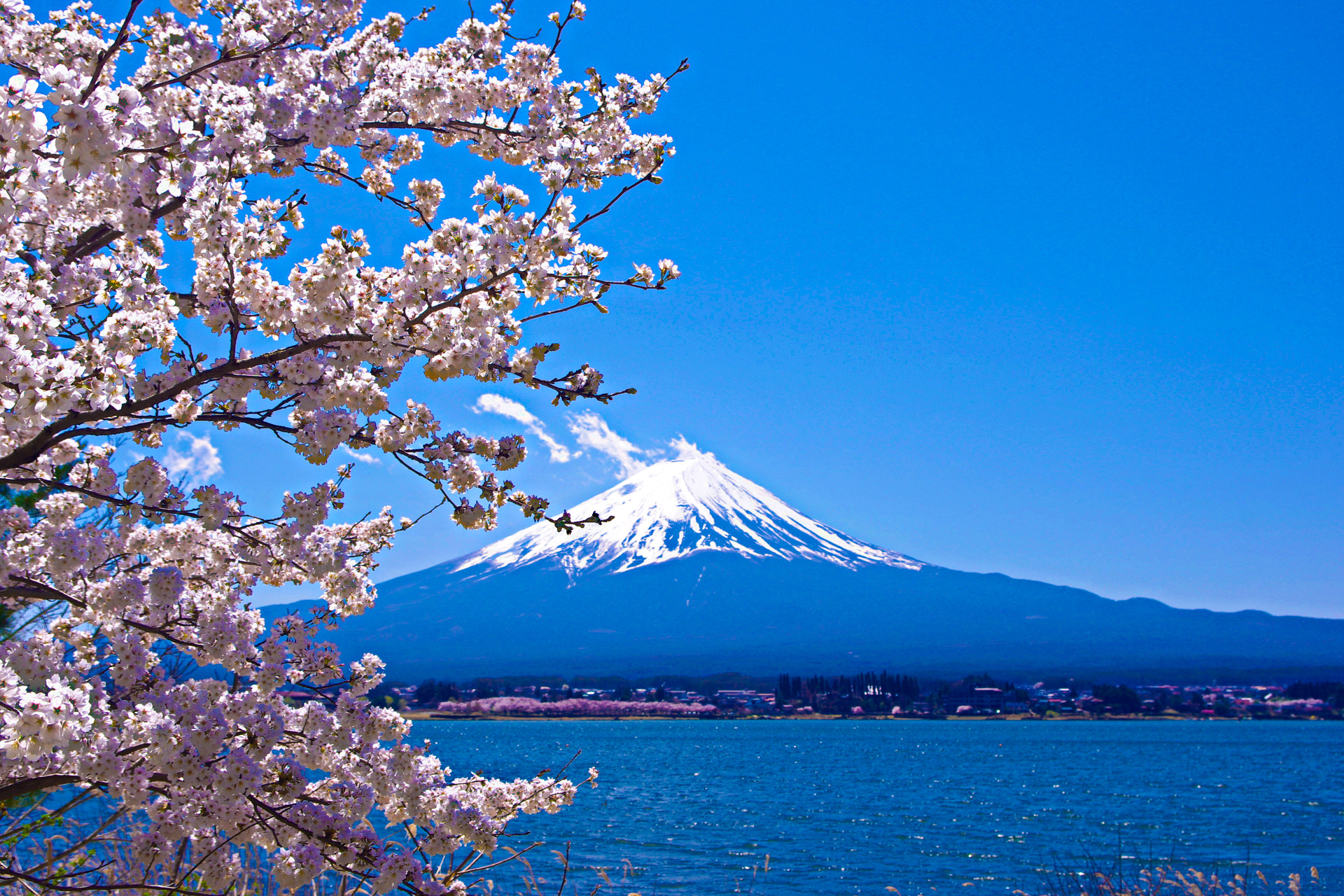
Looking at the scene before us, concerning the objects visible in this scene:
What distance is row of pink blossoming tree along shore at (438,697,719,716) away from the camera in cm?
14038

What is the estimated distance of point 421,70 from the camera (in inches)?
196

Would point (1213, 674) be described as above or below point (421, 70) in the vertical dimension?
below

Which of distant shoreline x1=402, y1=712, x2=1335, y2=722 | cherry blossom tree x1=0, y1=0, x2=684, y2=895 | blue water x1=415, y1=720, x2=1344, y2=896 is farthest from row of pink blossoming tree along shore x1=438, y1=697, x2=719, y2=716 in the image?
cherry blossom tree x1=0, y1=0, x2=684, y2=895

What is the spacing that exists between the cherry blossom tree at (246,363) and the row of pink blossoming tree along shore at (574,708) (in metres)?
140

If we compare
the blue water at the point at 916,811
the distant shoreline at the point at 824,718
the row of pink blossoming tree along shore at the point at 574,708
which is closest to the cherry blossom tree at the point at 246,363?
the blue water at the point at 916,811

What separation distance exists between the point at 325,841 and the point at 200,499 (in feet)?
5.36

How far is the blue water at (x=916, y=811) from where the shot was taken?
25.9 meters

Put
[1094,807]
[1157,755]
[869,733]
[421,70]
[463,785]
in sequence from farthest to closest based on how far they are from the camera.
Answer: [869,733], [1157,755], [1094,807], [463,785], [421,70]

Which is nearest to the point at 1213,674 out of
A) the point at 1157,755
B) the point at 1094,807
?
the point at 1157,755

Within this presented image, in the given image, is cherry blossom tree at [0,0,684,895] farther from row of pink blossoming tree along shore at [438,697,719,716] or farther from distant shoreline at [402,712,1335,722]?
distant shoreline at [402,712,1335,722]

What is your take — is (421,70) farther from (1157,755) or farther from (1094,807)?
(1157,755)

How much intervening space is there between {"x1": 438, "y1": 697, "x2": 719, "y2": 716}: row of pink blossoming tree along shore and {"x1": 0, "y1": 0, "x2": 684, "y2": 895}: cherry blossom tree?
140 meters

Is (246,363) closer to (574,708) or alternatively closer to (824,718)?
(574,708)

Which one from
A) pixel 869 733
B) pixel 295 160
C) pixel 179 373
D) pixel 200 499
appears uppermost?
pixel 295 160
